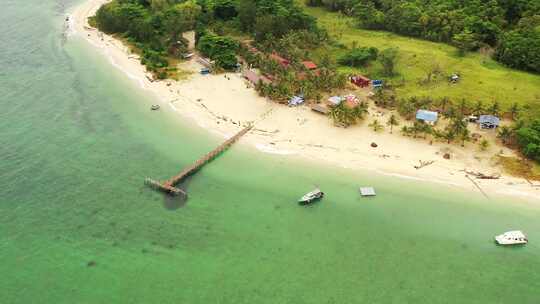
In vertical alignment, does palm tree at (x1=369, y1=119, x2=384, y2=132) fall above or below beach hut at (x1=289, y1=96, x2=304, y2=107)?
below

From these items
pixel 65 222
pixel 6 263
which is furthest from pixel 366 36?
pixel 6 263

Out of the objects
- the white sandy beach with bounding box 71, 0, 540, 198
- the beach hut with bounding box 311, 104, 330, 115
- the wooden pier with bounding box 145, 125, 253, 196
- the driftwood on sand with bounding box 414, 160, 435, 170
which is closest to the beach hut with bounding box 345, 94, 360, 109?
the white sandy beach with bounding box 71, 0, 540, 198

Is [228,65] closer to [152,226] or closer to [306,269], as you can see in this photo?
[152,226]

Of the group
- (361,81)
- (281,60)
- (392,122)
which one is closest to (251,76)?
(281,60)

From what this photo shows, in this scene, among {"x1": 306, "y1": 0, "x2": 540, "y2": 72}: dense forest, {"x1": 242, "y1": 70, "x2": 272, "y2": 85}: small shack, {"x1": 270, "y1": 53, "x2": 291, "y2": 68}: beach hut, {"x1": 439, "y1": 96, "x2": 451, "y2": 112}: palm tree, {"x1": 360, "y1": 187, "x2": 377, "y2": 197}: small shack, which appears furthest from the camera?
{"x1": 306, "y1": 0, "x2": 540, "y2": 72}: dense forest

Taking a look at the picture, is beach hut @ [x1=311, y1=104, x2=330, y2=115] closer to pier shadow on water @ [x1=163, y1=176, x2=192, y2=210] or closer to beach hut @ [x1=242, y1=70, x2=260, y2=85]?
beach hut @ [x1=242, y1=70, x2=260, y2=85]

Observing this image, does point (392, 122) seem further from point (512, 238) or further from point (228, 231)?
point (228, 231)
